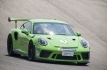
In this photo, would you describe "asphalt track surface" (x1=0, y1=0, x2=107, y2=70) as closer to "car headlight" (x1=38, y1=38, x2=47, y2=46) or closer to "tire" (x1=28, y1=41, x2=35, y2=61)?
"tire" (x1=28, y1=41, x2=35, y2=61)

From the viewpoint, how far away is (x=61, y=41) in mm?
14930

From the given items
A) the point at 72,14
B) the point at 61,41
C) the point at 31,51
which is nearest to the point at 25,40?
the point at 31,51

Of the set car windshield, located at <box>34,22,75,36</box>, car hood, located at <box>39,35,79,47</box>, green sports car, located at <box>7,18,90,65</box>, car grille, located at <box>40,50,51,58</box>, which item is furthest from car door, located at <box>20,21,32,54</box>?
car grille, located at <box>40,50,51,58</box>

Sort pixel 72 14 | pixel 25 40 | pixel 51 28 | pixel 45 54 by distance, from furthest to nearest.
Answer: pixel 72 14 → pixel 51 28 → pixel 25 40 → pixel 45 54

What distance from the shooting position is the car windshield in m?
15.7

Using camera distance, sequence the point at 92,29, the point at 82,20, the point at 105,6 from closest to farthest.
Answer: the point at 92,29 < the point at 82,20 < the point at 105,6

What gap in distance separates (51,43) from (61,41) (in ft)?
1.05

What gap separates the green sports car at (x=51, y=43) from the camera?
1460 cm

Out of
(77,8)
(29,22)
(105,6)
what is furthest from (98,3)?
(29,22)

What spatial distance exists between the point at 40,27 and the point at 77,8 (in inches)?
689

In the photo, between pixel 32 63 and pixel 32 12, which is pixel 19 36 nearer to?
pixel 32 63

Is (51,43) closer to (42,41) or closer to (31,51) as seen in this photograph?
(42,41)

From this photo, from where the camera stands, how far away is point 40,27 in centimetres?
1587

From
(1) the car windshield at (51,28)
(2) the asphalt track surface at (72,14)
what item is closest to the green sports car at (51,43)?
(1) the car windshield at (51,28)
